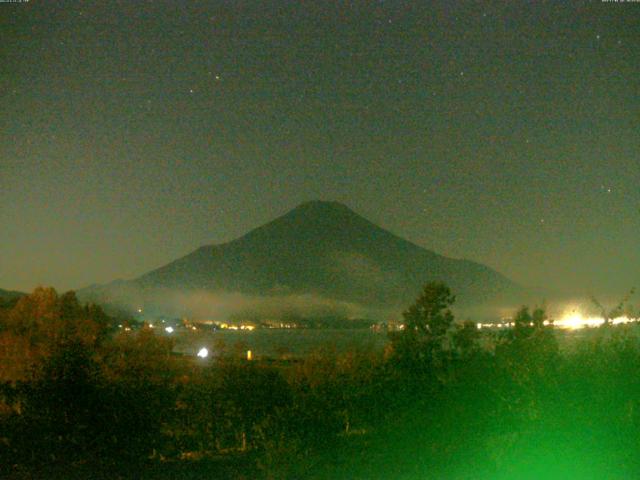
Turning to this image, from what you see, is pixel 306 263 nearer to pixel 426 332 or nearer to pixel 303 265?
pixel 303 265

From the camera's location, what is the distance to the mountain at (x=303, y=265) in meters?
76.8

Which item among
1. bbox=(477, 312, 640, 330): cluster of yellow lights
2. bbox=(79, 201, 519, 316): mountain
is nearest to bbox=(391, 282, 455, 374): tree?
bbox=(477, 312, 640, 330): cluster of yellow lights

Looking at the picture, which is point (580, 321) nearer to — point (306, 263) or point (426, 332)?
point (426, 332)

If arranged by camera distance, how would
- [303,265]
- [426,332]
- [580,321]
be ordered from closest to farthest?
[580,321] → [426,332] → [303,265]

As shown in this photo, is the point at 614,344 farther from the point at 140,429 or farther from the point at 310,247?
the point at 310,247

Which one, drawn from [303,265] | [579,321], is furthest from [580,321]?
[303,265]

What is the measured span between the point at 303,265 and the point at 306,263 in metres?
0.49

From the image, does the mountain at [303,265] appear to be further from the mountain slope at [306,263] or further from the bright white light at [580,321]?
the bright white light at [580,321]

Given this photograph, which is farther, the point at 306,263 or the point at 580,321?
the point at 306,263

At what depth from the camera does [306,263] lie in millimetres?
100812

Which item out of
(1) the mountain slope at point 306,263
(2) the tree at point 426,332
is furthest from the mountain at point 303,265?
(2) the tree at point 426,332

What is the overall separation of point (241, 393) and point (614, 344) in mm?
5857

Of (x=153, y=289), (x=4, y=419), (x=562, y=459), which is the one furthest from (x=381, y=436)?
(x=153, y=289)

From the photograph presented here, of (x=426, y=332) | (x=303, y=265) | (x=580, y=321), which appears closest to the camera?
(x=580, y=321)
